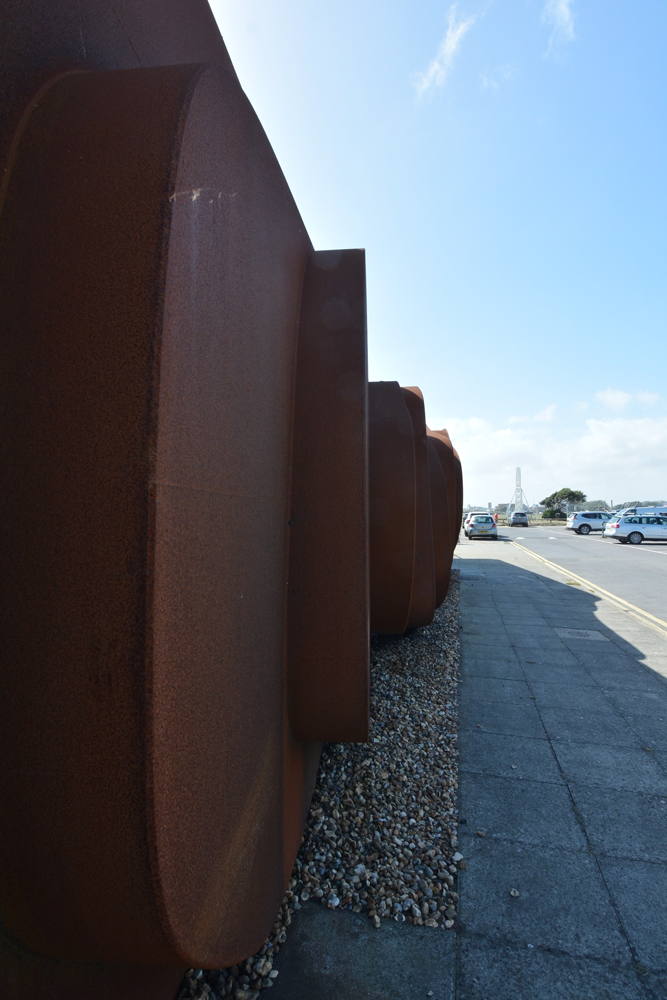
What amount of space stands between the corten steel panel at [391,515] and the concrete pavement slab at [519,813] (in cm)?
177

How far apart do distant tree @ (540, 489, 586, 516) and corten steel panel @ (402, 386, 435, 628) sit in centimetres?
7314

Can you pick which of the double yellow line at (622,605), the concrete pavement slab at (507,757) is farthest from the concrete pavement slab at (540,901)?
the double yellow line at (622,605)

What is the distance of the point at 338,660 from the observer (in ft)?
8.78

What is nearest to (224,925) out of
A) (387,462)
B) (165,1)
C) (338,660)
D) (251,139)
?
(338,660)

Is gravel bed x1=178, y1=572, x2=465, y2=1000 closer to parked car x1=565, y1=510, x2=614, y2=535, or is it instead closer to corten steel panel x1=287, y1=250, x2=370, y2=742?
corten steel panel x1=287, y1=250, x2=370, y2=742

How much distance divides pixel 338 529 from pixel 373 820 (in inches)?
76.8

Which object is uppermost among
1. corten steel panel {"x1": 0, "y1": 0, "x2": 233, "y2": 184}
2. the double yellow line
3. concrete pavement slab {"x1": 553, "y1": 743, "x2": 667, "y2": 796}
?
corten steel panel {"x1": 0, "y1": 0, "x2": 233, "y2": 184}

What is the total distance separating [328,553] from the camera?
2.68 meters

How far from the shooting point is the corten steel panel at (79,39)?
1.44 m

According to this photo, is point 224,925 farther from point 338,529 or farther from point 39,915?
point 338,529

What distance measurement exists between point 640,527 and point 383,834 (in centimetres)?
3092

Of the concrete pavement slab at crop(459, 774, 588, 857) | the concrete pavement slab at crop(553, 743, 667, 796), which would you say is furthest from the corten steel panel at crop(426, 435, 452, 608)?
the concrete pavement slab at crop(459, 774, 588, 857)

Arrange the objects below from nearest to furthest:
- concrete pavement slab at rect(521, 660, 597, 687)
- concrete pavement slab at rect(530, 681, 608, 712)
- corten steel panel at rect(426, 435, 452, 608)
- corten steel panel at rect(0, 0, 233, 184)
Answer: corten steel panel at rect(0, 0, 233, 184) < concrete pavement slab at rect(530, 681, 608, 712) < concrete pavement slab at rect(521, 660, 597, 687) < corten steel panel at rect(426, 435, 452, 608)

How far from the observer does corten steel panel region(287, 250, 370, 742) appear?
2.66 m
